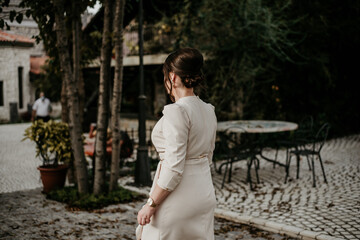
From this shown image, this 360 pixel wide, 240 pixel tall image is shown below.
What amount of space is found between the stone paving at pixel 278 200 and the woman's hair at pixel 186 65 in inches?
118

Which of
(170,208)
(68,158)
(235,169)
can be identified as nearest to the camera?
(170,208)

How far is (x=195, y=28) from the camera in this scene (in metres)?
12.1

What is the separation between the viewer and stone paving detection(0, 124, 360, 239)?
536 cm

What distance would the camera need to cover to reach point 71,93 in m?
6.41

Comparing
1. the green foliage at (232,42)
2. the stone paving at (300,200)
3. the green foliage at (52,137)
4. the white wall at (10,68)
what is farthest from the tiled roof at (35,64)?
the stone paving at (300,200)

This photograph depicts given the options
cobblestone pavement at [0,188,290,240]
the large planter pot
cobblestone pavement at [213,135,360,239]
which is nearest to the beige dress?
cobblestone pavement at [0,188,290,240]

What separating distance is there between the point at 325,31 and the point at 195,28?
13.9 feet

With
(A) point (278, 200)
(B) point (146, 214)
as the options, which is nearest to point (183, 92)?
(B) point (146, 214)

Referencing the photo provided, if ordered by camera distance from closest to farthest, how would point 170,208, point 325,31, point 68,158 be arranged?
point 170,208 → point 68,158 → point 325,31

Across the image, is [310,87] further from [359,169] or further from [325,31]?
[359,169]

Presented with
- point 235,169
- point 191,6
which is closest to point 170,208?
point 235,169

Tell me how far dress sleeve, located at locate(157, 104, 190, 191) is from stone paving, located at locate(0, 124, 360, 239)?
2809 millimetres

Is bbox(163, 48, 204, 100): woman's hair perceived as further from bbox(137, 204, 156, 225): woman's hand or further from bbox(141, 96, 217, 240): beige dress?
bbox(137, 204, 156, 225): woman's hand

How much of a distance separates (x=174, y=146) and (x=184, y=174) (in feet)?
0.79
